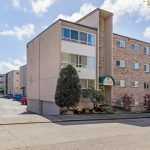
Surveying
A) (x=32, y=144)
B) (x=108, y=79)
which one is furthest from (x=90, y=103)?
(x=32, y=144)

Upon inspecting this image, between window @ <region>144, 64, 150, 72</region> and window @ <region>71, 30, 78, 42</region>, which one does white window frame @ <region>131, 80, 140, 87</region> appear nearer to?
→ window @ <region>144, 64, 150, 72</region>

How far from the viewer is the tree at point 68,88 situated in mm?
24109

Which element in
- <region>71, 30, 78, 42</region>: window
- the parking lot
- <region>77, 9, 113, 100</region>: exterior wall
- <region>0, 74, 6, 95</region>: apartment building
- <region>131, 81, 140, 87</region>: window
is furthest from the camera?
<region>0, 74, 6, 95</region>: apartment building

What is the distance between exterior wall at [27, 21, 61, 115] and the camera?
2745 centimetres

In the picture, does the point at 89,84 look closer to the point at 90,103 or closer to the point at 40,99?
the point at 90,103

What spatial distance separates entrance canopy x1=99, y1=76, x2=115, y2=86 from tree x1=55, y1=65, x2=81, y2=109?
19.6ft

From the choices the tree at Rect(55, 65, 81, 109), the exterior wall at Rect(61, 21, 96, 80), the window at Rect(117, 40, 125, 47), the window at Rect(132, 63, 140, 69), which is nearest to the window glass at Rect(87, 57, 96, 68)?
the exterior wall at Rect(61, 21, 96, 80)

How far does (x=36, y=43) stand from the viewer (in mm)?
34625

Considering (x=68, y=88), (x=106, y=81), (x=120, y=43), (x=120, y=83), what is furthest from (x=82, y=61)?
(x=120, y=43)

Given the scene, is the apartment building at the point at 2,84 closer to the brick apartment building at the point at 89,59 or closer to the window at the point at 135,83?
the brick apartment building at the point at 89,59

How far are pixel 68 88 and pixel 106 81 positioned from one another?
24.4ft

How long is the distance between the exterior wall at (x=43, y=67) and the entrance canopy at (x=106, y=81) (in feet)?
20.0

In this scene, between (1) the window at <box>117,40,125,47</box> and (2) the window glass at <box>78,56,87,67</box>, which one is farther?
(1) the window at <box>117,40,125,47</box>

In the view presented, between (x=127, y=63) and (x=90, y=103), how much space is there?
10.4 meters
